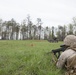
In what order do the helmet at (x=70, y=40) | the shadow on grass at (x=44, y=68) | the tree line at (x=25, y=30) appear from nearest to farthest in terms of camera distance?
the shadow on grass at (x=44, y=68) < the helmet at (x=70, y=40) < the tree line at (x=25, y=30)

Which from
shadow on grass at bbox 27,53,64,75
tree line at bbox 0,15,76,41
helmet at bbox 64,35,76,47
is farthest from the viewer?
tree line at bbox 0,15,76,41

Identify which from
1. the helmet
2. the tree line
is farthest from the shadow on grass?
the tree line

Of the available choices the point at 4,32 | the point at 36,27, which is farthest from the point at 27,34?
the point at 4,32

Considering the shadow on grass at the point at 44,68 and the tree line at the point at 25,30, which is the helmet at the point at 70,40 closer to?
the shadow on grass at the point at 44,68

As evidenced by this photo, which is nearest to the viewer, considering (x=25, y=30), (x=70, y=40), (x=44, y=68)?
(x=44, y=68)

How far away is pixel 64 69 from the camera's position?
6074 millimetres

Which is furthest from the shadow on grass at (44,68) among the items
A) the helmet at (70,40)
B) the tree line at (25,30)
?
the tree line at (25,30)

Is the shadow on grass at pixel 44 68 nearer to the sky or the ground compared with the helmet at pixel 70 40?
nearer to the ground

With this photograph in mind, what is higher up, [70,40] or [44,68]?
[70,40]

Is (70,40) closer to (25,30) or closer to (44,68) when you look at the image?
(44,68)

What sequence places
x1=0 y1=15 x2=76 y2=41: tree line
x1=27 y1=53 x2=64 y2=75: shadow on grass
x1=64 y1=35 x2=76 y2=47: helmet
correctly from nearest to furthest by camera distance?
x1=27 y1=53 x2=64 y2=75: shadow on grass → x1=64 y1=35 x2=76 y2=47: helmet → x1=0 y1=15 x2=76 y2=41: tree line

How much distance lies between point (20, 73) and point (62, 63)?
4.47 ft

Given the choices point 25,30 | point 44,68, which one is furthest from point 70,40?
point 25,30

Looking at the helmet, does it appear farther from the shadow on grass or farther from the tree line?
the tree line
